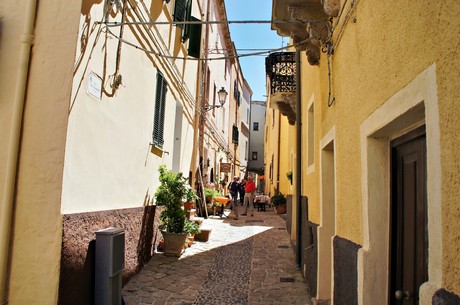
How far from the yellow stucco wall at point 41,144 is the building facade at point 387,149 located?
2.82m

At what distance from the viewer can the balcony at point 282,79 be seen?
977 centimetres

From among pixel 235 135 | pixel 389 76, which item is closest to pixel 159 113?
pixel 389 76

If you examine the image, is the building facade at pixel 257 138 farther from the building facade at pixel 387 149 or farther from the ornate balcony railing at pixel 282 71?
the building facade at pixel 387 149

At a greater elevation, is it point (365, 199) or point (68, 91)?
point (68, 91)

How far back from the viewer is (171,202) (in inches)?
287

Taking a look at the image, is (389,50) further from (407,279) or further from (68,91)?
(68,91)

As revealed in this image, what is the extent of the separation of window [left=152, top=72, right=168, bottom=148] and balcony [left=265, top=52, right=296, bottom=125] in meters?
3.29

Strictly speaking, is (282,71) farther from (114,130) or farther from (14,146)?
(14,146)

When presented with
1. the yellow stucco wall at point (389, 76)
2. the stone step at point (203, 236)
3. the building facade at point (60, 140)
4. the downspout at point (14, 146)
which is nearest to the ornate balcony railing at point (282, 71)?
the stone step at point (203, 236)

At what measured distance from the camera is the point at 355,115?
3301 mm

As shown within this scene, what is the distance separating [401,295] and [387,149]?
1052mm

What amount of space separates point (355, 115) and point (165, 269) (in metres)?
4.52

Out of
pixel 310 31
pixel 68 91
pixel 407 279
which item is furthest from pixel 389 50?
pixel 68 91

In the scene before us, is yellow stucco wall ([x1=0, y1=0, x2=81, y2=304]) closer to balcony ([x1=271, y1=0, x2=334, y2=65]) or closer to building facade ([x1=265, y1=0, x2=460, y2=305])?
balcony ([x1=271, y1=0, x2=334, y2=65])
